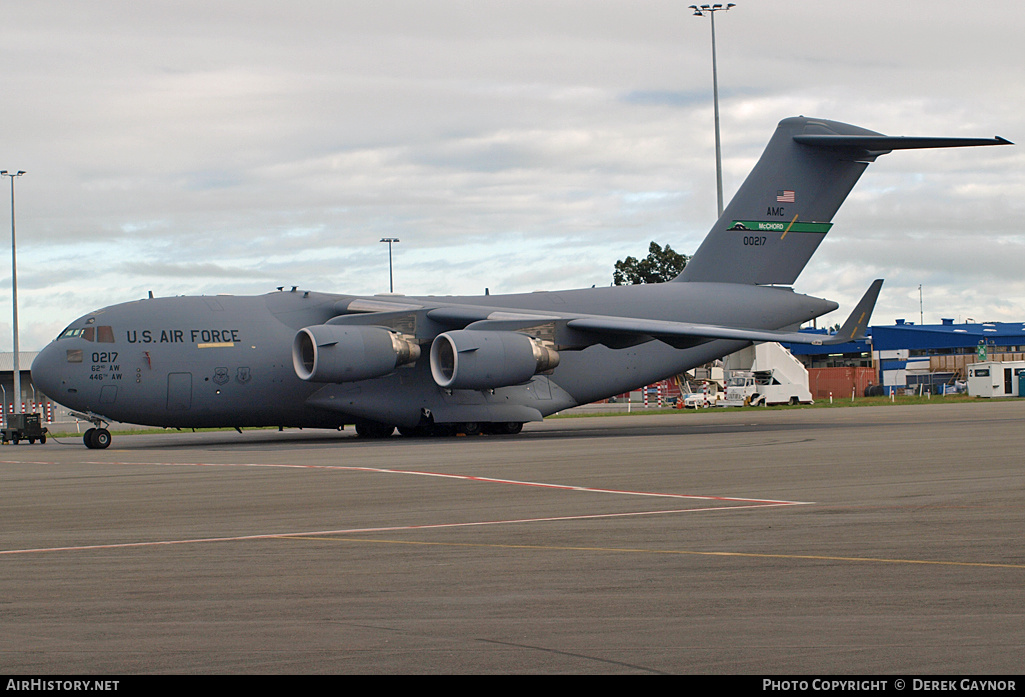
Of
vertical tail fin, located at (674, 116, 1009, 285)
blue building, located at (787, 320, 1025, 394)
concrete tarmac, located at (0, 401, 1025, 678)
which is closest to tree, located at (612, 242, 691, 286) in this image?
blue building, located at (787, 320, 1025, 394)

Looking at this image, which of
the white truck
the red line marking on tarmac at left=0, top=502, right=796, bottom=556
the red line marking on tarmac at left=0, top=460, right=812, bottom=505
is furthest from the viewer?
the white truck

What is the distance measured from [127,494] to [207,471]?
12.3 ft

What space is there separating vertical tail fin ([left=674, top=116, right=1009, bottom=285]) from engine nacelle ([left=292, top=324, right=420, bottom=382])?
10.6 m

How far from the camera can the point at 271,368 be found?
27188mm

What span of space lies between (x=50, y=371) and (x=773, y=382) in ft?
117

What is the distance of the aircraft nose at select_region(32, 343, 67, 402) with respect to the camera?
2612cm

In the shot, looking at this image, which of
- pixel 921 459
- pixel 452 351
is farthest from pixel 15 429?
pixel 921 459

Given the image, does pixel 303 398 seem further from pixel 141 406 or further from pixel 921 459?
pixel 921 459

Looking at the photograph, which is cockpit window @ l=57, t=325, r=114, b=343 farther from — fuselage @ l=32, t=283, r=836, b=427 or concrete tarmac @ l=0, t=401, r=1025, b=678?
concrete tarmac @ l=0, t=401, r=1025, b=678

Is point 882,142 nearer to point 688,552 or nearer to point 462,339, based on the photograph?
point 462,339

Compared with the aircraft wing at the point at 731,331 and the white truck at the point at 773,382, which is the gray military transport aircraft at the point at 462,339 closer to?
the aircraft wing at the point at 731,331

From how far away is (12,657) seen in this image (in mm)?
5328

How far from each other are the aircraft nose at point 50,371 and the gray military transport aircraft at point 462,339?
1.9 inches

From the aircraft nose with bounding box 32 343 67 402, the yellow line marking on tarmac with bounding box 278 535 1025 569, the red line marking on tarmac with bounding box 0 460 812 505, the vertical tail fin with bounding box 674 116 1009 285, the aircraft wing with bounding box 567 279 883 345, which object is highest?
the vertical tail fin with bounding box 674 116 1009 285
